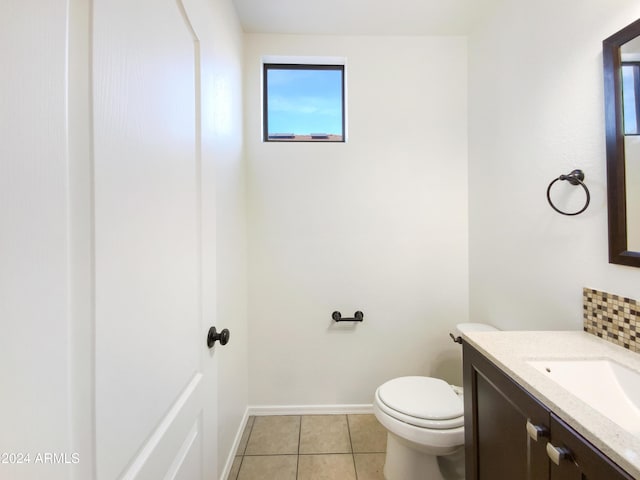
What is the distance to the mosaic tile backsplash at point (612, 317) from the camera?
0.92m

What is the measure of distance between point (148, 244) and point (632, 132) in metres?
1.53

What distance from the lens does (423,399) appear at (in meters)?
1.34

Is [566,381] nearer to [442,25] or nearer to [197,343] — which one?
[197,343]

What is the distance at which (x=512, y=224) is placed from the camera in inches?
58.7

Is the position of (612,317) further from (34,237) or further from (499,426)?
(34,237)

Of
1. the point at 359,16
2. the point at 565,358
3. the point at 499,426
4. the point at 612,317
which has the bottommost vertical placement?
the point at 499,426

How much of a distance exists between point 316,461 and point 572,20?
240 centimetres

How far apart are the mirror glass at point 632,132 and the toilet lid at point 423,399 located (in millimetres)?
943

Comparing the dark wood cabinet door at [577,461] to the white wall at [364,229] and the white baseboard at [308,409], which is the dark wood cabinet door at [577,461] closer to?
the white wall at [364,229]

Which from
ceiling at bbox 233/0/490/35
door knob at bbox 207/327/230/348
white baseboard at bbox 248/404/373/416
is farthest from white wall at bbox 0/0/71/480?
white baseboard at bbox 248/404/373/416

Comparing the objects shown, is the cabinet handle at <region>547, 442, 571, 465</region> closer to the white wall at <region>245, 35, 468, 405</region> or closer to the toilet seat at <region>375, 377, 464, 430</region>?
the toilet seat at <region>375, 377, 464, 430</region>

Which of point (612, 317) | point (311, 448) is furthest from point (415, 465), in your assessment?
point (612, 317)

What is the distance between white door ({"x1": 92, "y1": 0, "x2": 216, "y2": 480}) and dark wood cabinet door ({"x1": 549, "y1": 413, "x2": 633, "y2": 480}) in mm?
922

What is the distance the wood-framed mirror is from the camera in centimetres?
93
